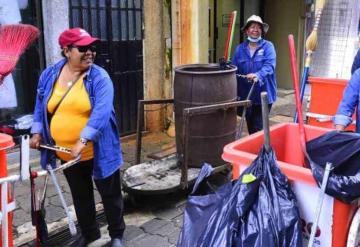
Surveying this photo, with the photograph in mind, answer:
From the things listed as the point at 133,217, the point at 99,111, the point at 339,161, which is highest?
the point at 99,111

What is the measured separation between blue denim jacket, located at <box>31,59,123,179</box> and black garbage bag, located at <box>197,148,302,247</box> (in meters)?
1.18

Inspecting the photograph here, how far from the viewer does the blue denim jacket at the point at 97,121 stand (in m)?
2.85

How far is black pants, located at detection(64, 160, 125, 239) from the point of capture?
3154 millimetres

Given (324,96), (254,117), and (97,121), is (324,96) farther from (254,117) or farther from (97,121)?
(97,121)

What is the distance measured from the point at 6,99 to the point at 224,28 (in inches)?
196

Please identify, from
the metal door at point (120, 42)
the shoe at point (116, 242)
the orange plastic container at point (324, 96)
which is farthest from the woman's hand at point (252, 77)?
the shoe at point (116, 242)

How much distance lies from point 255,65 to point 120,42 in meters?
1.98

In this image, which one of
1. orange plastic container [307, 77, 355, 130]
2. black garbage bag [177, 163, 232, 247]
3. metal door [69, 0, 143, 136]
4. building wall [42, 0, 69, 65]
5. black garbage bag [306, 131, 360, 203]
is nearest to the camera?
black garbage bag [306, 131, 360, 203]

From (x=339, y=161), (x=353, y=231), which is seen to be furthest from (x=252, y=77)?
(x=353, y=231)

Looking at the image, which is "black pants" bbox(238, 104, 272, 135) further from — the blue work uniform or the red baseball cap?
the red baseball cap

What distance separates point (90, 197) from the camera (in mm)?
3318

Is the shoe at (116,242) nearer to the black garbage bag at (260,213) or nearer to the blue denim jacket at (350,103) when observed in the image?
the black garbage bag at (260,213)

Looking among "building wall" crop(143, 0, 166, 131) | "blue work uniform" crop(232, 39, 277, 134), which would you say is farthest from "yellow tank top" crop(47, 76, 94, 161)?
"building wall" crop(143, 0, 166, 131)

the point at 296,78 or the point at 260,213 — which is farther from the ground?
the point at 296,78
